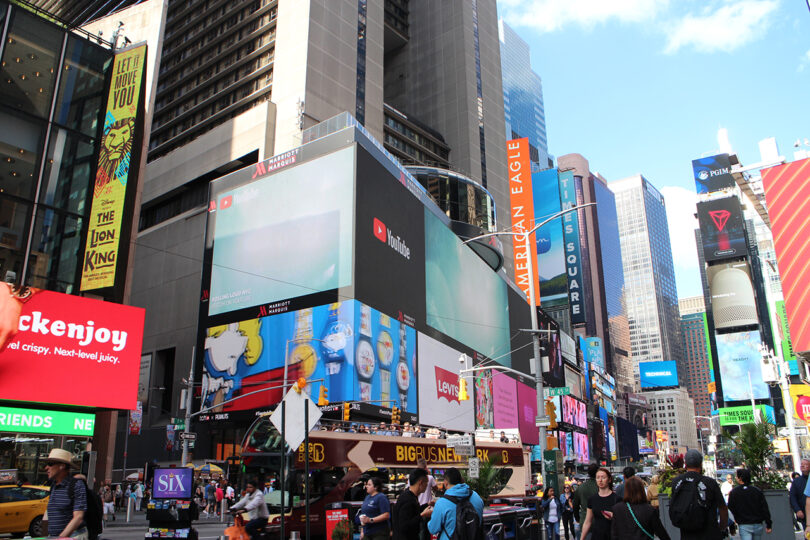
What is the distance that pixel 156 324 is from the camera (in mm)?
63969

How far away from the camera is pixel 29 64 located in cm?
2981

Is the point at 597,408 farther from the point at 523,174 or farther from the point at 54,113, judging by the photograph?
the point at 54,113

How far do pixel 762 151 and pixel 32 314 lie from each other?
230ft

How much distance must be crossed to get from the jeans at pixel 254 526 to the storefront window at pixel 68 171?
75.5 feet

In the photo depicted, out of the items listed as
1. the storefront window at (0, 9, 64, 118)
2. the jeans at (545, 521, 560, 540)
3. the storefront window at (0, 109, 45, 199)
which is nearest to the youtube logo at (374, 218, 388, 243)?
the storefront window at (0, 9, 64, 118)

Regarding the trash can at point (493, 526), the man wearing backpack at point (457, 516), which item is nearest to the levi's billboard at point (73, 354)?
the trash can at point (493, 526)

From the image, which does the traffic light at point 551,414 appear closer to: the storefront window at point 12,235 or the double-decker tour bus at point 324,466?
the double-decker tour bus at point 324,466

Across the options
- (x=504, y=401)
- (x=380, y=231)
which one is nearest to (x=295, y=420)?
(x=380, y=231)

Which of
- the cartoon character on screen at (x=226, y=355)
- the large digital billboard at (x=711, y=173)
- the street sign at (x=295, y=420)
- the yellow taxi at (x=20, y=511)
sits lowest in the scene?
the yellow taxi at (x=20, y=511)

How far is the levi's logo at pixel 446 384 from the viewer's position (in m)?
54.9

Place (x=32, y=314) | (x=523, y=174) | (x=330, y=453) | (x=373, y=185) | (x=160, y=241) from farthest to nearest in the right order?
(x=523, y=174), (x=160, y=241), (x=373, y=185), (x=32, y=314), (x=330, y=453)

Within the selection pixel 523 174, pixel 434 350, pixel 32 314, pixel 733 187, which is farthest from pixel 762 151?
pixel 32 314

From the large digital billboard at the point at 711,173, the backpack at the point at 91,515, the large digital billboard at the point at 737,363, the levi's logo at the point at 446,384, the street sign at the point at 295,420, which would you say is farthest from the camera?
the large digital billboard at the point at 711,173

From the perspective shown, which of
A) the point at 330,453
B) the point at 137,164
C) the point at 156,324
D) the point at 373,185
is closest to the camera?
the point at 330,453
